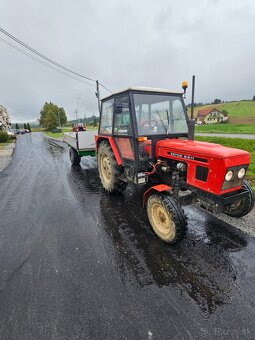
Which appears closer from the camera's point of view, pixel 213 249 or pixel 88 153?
pixel 213 249

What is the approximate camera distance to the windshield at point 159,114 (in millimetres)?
3807

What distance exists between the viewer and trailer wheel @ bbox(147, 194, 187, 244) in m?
2.91

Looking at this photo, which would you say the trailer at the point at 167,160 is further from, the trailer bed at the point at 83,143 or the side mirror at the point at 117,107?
the trailer bed at the point at 83,143

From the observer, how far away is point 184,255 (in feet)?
9.58

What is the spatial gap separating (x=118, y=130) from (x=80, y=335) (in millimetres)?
3466

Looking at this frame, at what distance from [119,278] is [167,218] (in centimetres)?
110

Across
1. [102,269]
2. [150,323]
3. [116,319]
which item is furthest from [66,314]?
[150,323]

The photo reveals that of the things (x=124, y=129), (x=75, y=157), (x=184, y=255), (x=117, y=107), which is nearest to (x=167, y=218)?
(x=184, y=255)

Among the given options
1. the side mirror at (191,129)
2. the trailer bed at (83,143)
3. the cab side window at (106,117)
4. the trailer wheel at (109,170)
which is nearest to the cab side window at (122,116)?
the cab side window at (106,117)

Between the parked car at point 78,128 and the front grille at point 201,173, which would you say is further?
the parked car at point 78,128

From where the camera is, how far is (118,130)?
171 inches

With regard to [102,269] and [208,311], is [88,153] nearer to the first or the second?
[102,269]

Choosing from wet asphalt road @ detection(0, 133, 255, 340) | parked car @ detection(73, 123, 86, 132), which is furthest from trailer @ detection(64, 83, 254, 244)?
parked car @ detection(73, 123, 86, 132)

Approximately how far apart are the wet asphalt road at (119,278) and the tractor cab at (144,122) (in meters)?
1.20
